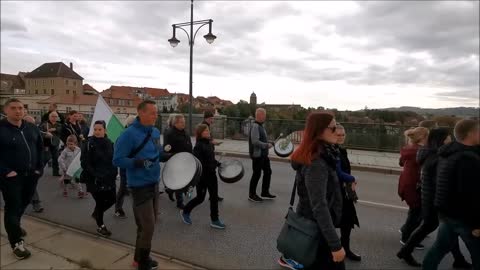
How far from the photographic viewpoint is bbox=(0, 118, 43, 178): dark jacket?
411cm

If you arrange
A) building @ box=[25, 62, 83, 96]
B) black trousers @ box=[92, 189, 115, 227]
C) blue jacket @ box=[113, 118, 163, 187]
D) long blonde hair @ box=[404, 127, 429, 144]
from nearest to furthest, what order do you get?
blue jacket @ box=[113, 118, 163, 187], long blonde hair @ box=[404, 127, 429, 144], black trousers @ box=[92, 189, 115, 227], building @ box=[25, 62, 83, 96]

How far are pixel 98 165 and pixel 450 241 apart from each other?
452cm

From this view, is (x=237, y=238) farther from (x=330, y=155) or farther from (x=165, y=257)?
(x=330, y=155)

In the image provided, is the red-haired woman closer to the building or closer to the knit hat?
the knit hat

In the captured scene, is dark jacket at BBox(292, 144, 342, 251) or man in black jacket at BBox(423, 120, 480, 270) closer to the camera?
dark jacket at BBox(292, 144, 342, 251)

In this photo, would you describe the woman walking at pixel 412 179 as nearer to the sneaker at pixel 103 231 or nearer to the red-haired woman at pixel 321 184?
the red-haired woman at pixel 321 184

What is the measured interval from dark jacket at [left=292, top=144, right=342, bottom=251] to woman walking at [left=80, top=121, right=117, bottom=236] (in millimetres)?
3445

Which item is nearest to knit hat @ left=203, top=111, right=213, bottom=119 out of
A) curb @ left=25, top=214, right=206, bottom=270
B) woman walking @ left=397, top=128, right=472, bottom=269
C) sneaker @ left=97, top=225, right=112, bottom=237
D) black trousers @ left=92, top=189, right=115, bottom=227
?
black trousers @ left=92, top=189, right=115, bottom=227

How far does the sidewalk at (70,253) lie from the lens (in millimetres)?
3842

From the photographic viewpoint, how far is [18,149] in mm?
4188

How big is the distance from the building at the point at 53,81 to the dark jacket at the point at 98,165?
9499 cm

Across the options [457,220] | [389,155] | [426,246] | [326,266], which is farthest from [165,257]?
[389,155]

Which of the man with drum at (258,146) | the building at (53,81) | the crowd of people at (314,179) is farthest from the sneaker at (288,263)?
the building at (53,81)

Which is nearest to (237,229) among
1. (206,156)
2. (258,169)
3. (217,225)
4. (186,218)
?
(217,225)
